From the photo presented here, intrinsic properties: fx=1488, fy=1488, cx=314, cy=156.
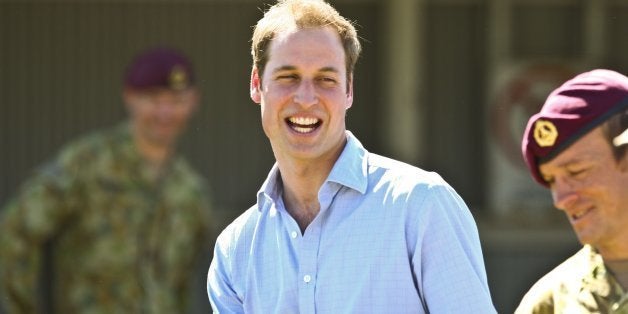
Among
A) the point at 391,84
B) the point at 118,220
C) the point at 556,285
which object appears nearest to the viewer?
A: the point at 556,285

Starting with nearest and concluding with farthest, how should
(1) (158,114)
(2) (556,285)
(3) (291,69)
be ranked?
(3) (291,69) → (2) (556,285) → (1) (158,114)

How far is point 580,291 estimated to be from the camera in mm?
4184

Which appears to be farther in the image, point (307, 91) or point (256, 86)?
point (256, 86)

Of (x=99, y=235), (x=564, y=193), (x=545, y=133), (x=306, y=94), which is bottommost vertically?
(x=99, y=235)

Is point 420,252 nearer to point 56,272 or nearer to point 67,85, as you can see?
point 56,272

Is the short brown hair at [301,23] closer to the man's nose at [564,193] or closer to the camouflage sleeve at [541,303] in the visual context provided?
the man's nose at [564,193]

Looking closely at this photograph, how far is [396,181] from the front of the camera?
158 inches

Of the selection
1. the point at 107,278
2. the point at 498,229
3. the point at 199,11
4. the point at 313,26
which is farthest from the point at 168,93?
the point at 313,26

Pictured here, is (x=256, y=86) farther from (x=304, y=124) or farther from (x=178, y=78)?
(x=178, y=78)

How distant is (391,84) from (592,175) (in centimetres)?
561

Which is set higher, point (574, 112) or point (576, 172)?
point (574, 112)

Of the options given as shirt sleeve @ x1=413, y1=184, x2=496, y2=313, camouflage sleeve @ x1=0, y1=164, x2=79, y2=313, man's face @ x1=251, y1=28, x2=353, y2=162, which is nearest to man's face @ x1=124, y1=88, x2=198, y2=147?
camouflage sleeve @ x1=0, y1=164, x2=79, y2=313

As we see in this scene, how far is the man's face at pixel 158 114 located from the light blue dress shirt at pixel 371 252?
360 cm

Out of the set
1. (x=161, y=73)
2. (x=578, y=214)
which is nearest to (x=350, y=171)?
(x=578, y=214)
